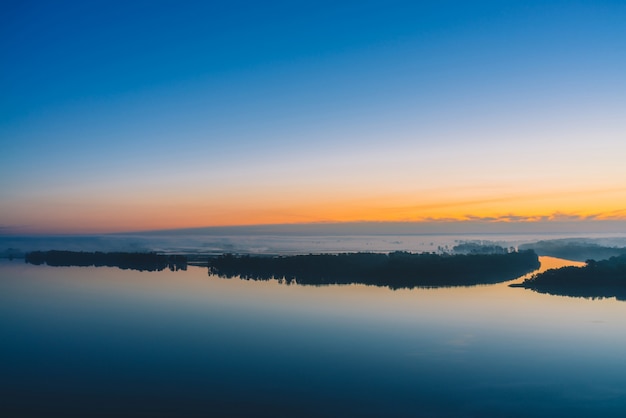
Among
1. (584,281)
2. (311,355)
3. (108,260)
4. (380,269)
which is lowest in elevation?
(311,355)

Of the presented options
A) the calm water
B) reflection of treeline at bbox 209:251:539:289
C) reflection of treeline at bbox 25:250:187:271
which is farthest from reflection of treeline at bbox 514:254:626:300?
reflection of treeline at bbox 25:250:187:271

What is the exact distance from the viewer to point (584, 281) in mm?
26547

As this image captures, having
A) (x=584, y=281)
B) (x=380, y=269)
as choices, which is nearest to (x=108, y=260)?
(x=380, y=269)

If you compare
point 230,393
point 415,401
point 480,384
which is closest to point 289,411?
point 230,393

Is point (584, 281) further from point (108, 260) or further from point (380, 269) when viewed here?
point (108, 260)

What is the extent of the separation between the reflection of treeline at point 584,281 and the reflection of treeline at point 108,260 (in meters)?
25.4

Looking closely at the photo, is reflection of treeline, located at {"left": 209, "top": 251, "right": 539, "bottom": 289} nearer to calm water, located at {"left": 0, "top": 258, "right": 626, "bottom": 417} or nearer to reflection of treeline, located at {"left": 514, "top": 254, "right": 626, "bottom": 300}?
reflection of treeline, located at {"left": 514, "top": 254, "right": 626, "bottom": 300}

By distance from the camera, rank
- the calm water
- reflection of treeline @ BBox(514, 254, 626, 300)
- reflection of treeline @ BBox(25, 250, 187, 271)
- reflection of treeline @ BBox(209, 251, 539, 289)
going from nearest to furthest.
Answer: the calm water < reflection of treeline @ BBox(514, 254, 626, 300) < reflection of treeline @ BBox(209, 251, 539, 289) < reflection of treeline @ BBox(25, 250, 187, 271)

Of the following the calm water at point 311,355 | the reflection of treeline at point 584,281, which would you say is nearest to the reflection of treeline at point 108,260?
the calm water at point 311,355

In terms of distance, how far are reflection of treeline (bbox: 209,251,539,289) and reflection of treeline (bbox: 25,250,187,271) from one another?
627 centimetres

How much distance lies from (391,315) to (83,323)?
36.1 feet

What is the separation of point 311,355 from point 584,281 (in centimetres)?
2019

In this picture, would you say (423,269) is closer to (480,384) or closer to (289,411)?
(480,384)

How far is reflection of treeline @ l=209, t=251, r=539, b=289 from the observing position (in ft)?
94.7
